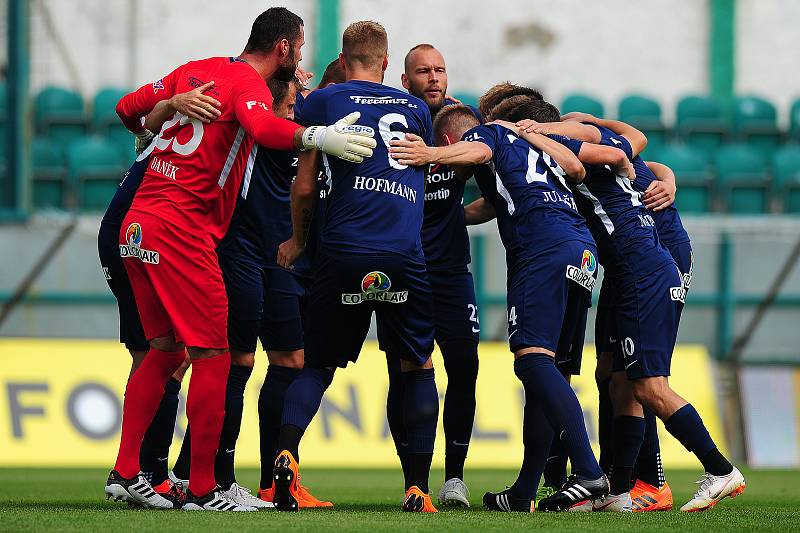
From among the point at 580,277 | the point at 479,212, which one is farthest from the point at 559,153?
the point at 479,212

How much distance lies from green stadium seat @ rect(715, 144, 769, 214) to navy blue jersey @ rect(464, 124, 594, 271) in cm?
828

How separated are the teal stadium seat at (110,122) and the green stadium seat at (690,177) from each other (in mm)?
5999

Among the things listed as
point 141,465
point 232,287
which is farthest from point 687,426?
point 141,465

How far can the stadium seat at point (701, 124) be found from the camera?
15.1 metres

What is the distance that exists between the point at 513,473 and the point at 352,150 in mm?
5115

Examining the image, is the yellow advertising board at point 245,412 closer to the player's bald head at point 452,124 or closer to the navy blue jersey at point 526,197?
the player's bald head at point 452,124

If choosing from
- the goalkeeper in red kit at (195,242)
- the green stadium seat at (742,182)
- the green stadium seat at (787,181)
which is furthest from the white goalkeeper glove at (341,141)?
the green stadium seat at (787,181)

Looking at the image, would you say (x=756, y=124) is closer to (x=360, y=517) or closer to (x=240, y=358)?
(x=240, y=358)

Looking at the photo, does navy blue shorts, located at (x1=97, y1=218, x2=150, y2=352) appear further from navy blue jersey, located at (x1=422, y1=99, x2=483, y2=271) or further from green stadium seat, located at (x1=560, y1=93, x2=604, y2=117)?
green stadium seat, located at (x1=560, y1=93, x2=604, y2=117)

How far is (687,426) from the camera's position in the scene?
19.4 feet

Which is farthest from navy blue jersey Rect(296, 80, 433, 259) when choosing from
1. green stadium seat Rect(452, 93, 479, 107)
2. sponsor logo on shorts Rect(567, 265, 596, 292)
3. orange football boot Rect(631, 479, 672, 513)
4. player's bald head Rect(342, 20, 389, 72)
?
green stadium seat Rect(452, 93, 479, 107)

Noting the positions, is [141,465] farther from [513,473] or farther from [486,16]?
[486,16]

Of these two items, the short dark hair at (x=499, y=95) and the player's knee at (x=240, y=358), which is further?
the short dark hair at (x=499, y=95)

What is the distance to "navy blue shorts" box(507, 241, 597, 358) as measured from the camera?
5746 millimetres
